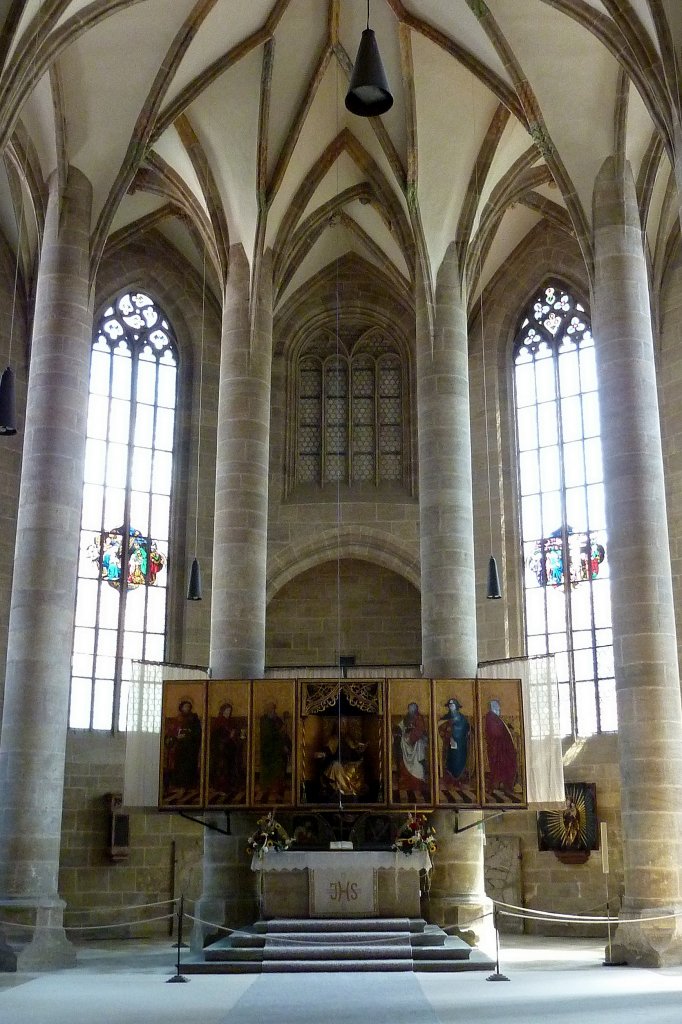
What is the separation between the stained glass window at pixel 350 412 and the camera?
2608cm

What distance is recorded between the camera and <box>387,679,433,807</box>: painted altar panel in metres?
17.9

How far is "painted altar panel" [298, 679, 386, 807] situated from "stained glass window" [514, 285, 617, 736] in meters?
5.50

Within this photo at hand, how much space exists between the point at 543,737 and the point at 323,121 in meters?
12.6

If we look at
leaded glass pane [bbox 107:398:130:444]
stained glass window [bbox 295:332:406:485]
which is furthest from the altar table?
leaded glass pane [bbox 107:398:130:444]

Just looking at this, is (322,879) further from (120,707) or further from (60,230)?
(60,230)

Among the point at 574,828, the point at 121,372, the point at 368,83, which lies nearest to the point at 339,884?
the point at 574,828

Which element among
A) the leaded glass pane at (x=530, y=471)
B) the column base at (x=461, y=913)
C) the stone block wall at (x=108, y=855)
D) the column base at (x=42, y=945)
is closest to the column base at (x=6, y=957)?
the column base at (x=42, y=945)

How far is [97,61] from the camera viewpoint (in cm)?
1903

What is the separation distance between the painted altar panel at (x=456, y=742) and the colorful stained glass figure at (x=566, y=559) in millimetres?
6346

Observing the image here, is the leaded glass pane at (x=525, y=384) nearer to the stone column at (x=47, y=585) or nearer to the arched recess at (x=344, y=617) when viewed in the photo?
the arched recess at (x=344, y=617)

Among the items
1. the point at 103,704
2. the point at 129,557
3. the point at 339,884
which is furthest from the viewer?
the point at 129,557

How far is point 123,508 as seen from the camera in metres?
24.4

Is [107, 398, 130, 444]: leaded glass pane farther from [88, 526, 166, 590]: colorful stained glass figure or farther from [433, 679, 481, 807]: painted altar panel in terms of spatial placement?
[433, 679, 481, 807]: painted altar panel

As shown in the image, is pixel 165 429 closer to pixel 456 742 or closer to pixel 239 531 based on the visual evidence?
pixel 239 531
